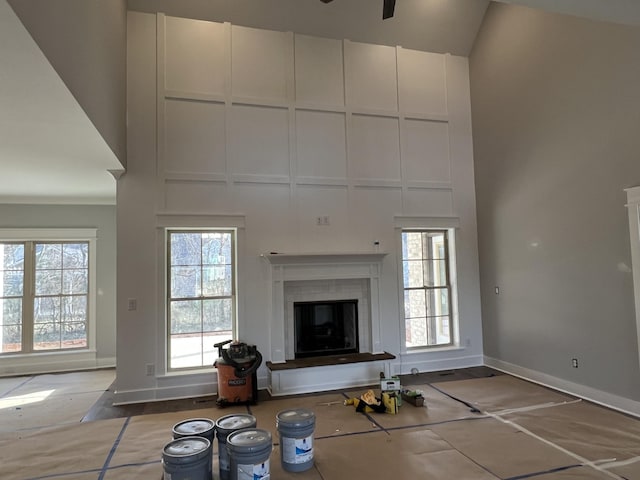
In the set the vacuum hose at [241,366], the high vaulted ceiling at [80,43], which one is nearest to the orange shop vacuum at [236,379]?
the vacuum hose at [241,366]

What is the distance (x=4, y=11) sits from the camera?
6.22ft

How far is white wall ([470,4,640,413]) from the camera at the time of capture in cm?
420

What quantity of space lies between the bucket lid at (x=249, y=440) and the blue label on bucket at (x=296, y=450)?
352mm

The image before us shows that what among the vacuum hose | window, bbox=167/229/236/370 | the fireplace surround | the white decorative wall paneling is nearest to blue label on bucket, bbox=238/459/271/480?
the vacuum hose

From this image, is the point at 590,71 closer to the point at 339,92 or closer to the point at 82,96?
the point at 339,92

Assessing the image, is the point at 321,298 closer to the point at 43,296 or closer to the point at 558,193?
the point at 558,193

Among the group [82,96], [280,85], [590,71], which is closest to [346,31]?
[280,85]

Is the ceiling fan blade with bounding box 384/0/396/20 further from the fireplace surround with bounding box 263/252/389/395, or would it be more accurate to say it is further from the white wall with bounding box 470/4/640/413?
the fireplace surround with bounding box 263/252/389/395

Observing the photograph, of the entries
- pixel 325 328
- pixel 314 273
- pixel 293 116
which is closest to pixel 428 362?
pixel 325 328

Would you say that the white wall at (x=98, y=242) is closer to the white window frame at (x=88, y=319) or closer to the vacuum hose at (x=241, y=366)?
the white window frame at (x=88, y=319)

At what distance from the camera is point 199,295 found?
534cm

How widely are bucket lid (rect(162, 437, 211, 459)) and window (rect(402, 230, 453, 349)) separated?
3.85 m

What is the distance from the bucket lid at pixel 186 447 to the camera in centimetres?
259

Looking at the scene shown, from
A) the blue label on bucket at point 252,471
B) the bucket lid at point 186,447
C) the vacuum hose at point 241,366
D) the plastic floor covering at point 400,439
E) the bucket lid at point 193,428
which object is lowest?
the plastic floor covering at point 400,439
